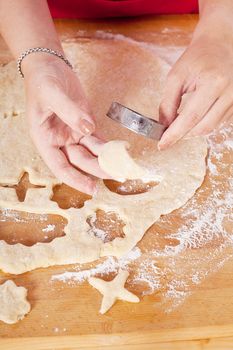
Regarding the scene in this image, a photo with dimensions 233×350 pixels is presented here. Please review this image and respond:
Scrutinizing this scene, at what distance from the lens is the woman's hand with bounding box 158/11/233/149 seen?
119cm

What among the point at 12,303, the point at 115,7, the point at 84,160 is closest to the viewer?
the point at 12,303

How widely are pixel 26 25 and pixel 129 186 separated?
21.1 inches

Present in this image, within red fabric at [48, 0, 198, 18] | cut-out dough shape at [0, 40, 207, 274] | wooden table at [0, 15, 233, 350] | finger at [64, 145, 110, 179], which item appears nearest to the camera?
wooden table at [0, 15, 233, 350]

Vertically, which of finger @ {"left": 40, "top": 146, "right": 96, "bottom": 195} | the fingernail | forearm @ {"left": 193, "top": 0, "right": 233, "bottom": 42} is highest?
forearm @ {"left": 193, "top": 0, "right": 233, "bottom": 42}

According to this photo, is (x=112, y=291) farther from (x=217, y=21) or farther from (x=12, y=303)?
(x=217, y=21)

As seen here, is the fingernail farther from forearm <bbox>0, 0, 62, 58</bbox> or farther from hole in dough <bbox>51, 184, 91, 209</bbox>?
forearm <bbox>0, 0, 62, 58</bbox>

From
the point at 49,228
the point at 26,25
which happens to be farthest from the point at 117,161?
the point at 26,25

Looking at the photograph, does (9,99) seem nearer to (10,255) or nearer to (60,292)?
(10,255)

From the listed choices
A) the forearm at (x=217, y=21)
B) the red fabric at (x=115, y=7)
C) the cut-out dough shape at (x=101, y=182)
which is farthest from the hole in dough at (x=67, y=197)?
the red fabric at (x=115, y=7)

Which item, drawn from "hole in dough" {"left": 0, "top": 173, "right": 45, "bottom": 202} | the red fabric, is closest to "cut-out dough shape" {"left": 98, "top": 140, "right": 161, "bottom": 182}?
"hole in dough" {"left": 0, "top": 173, "right": 45, "bottom": 202}

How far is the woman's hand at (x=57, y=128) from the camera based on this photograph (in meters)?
1.24

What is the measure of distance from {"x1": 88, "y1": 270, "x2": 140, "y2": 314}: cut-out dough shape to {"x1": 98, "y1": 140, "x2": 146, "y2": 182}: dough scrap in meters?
0.26

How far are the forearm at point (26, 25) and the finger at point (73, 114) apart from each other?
257mm

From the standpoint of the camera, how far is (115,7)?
1.74 meters
